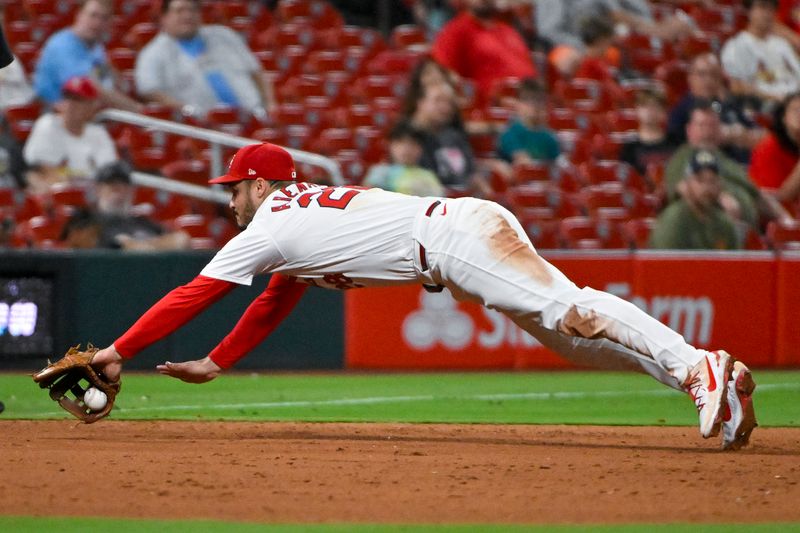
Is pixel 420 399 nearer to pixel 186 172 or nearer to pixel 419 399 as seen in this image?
pixel 419 399

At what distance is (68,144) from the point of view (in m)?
11.6

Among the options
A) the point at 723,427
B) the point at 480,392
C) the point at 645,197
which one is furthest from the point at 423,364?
the point at 723,427

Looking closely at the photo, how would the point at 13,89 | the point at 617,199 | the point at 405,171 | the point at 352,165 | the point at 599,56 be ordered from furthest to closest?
the point at 599,56
the point at 617,199
the point at 352,165
the point at 13,89
the point at 405,171

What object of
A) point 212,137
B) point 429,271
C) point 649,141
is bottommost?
point 649,141

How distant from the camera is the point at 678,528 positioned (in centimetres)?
436

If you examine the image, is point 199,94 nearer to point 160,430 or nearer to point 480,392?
point 480,392

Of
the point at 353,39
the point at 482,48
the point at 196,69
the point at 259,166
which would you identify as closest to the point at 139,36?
the point at 196,69

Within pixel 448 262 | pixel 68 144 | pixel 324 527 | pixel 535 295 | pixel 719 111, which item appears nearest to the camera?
pixel 324 527

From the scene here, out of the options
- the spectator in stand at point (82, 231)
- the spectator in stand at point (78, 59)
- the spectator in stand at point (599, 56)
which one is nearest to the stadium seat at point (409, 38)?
the spectator in stand at point (599, 56)

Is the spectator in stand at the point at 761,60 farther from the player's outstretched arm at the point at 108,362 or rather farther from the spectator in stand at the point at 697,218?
the player's outstretched arm at the point at 108,362

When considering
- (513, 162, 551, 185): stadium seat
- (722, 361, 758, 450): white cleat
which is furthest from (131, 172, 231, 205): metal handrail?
(722, 361, 758, 450): white cleat

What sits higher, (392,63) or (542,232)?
(392,63)

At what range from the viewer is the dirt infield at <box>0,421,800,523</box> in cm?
470

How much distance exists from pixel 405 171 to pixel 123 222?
2.57 meters
